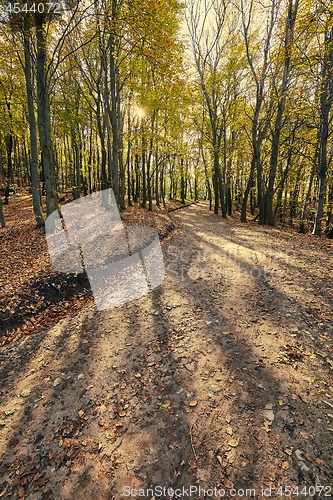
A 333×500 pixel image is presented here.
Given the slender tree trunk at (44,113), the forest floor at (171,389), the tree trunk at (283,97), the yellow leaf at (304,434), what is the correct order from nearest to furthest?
the forest floor at (171,389)
the yellow leaf at (304,434)
the slender tree trunk at (44,113)
the tree trunk at (283,97)

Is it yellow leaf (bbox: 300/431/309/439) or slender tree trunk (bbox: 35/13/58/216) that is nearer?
yellow leaf (bbox: 300/431/309/439)

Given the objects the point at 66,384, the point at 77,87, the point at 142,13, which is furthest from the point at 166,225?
the point at 77,87

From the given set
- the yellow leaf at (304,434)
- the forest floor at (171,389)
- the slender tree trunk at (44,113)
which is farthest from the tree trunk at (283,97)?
the yellow leaf at (304,434)

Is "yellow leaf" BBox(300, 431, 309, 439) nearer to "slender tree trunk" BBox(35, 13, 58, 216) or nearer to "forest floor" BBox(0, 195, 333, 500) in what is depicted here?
"forest floor" BBox(0, 195, 333, 500)

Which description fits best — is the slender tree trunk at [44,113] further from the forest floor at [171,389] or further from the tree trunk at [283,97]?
the tree trunk at [283,97]

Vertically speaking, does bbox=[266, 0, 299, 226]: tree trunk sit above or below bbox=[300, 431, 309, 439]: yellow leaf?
above

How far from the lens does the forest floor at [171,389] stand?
3039mm

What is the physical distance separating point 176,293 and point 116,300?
6.00 feet

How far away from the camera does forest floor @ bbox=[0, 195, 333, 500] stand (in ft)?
9.97

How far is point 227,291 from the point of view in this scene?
7016 millimetres

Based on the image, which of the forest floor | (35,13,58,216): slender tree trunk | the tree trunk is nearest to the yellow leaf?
the forest floor

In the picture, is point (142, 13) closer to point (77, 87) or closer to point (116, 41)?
point (116, 41)

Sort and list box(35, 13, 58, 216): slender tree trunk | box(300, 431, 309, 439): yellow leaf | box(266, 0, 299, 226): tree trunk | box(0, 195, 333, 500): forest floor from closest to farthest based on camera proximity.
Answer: box(0, 195, 333, 500): forest floor
box(300, 431, 309, 439): yellow leaf
box(35, 13, 58, 216): slender tree trunk
box(266, 0, 299, 226): tree trunk

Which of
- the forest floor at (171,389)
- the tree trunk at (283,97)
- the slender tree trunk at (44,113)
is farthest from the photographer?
the tree trunk at (283,97)
